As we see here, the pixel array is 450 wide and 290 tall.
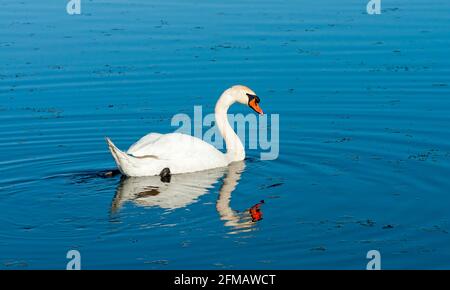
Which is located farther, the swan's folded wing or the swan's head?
the swan's head

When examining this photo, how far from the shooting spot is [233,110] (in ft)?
61.9

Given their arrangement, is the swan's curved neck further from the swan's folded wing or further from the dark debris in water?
the dark debris in water

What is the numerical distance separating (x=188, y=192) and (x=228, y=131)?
8.90ft

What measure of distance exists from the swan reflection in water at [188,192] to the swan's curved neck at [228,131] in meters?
0.18

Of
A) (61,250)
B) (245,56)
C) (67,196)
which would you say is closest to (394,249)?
(61,250)

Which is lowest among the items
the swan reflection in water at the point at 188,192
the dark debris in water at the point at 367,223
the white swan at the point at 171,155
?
the dark debris in water at the point at 367,223

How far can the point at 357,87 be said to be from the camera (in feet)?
64.2

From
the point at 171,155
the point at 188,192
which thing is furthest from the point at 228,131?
the point at 188,192

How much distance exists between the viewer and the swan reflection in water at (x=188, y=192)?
41.3 ft

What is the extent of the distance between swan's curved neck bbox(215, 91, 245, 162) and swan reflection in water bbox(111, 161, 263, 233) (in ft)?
0.59

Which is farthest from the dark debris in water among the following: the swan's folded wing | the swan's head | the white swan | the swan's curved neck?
the swan's head

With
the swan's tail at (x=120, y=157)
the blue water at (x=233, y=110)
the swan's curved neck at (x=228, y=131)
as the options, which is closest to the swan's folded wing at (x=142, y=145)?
the swan's tail at (x=120, y=157)

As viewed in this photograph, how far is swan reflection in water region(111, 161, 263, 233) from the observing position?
1258 cm

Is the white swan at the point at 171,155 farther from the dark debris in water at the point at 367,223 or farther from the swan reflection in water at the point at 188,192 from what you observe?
the dark debris in water at the point at 367,223
